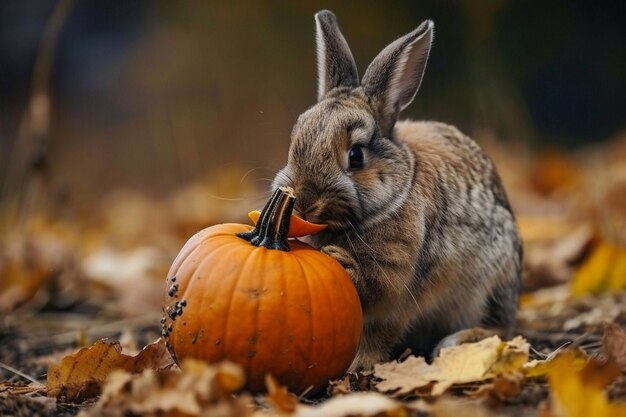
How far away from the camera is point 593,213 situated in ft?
21.4

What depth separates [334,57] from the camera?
13.0ft

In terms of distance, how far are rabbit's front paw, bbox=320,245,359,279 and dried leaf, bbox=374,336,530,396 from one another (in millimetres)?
436

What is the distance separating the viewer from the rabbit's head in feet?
11.2

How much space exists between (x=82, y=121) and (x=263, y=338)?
27.9 ft

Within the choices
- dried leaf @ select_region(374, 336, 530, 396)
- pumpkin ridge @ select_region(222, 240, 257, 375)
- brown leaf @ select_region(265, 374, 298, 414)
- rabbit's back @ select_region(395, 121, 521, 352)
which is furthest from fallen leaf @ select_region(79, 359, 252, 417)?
rabbit's back @ select_region(395, 121, 521, 352)

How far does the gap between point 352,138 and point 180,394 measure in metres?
1.46

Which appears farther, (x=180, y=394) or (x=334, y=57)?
(x=334, y=57)

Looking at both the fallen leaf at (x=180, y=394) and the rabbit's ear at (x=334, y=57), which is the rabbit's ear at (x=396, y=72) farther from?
the fallen leaf at (x=180, y=394)

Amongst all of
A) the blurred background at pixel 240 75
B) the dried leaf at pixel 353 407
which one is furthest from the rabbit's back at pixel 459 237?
the blurred background at pixel 240 75

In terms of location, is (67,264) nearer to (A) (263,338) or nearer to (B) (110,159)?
(A) (263,338)

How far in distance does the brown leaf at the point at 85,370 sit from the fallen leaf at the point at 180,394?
1.55ft

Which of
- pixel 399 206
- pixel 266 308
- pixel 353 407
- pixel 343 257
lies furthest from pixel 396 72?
pixel 353 407

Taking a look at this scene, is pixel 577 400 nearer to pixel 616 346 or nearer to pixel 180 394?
pixel 616 346

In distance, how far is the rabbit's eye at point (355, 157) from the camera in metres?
3.56
